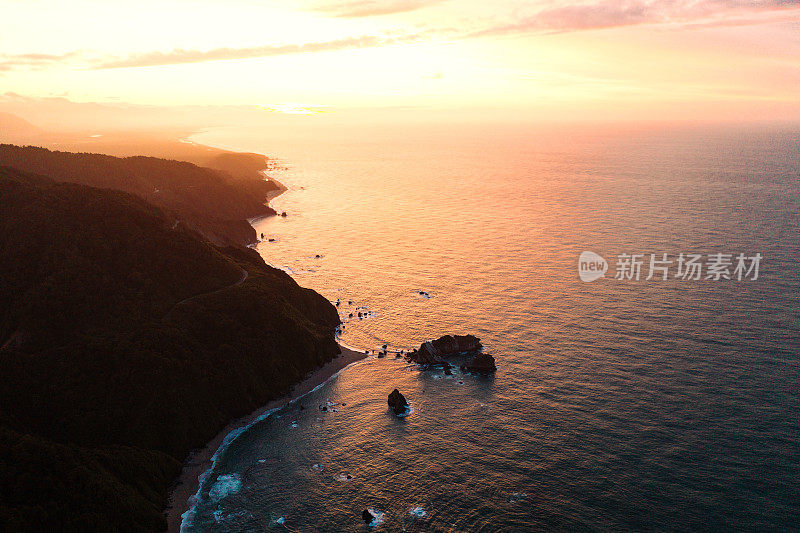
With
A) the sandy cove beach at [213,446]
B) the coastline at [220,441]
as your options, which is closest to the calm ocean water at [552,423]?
the coastline at [220,441]

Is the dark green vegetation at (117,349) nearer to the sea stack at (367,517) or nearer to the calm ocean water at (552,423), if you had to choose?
the calm ocean water at (552,423)

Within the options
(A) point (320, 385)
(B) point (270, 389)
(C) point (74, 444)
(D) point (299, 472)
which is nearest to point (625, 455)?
(D) point (299, 472)

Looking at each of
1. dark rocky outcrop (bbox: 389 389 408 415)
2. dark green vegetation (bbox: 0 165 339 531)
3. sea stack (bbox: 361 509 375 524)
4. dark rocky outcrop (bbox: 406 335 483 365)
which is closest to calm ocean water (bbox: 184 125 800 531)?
sea stack (bbox: 361 509 375 524)

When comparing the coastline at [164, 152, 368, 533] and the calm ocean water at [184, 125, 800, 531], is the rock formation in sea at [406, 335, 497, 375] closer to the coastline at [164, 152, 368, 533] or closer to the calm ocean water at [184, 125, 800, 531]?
the calm ocean water at [184, 125, 800, 531]

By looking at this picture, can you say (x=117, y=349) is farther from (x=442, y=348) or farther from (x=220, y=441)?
(x=442, y=348)

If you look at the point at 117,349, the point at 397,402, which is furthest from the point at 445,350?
the point at 117,349
